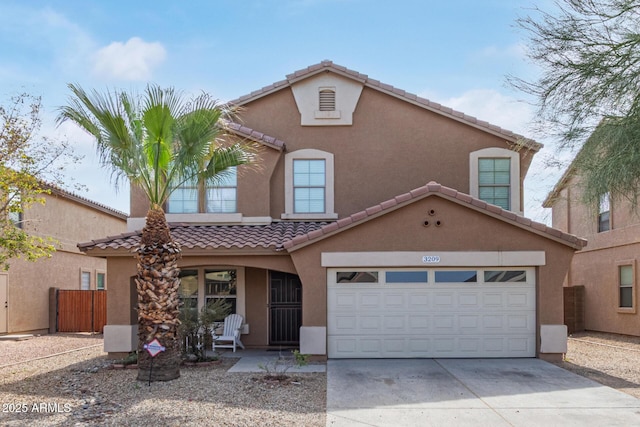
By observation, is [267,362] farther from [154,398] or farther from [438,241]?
[438,241]

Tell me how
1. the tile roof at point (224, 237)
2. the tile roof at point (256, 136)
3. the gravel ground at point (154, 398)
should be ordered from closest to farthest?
the gravel ground at point (154, 398), the tile roof at point (224, 237), the tile roof at point (256, 136)

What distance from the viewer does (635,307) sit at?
18.0 metres

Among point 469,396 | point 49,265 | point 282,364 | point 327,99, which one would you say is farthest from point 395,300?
point 49,265

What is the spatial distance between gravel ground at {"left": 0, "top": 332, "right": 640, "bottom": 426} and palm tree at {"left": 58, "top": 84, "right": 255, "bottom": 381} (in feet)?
3.11

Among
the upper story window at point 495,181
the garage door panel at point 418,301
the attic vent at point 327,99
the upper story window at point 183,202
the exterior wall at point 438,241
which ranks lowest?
the garage door panel at point 418,301

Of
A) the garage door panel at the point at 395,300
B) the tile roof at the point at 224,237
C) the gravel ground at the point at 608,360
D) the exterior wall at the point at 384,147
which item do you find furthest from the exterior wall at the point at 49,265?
the gravel ground at the point at 608,360

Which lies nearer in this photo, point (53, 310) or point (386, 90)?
point (386, 90)

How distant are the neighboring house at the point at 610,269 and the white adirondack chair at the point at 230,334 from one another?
411 inches

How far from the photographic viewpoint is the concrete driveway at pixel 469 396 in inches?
327

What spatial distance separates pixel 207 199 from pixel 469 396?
9.34 meters

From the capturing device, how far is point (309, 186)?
1647 cm

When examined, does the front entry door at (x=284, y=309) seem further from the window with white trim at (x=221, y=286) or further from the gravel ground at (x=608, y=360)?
the gravel ground at (x=608, y=360)

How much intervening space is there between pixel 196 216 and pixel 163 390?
21.5 feet

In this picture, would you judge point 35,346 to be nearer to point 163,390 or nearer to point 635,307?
point 163,390
